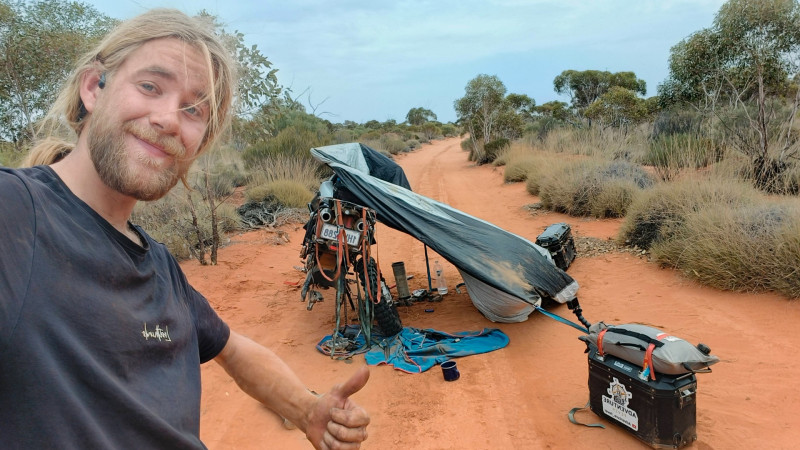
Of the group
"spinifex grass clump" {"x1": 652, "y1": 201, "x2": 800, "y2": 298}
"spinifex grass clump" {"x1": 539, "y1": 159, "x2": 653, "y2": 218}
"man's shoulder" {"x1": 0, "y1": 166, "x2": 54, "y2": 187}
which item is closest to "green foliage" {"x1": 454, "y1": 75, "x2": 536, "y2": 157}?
"spinifex grass clump" {"x1": 539, "y1": 159, "x2": 653, "y2": 218}

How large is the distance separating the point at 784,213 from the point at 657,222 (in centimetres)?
159

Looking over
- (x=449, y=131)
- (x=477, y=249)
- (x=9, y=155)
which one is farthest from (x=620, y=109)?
(x=449, y=131)

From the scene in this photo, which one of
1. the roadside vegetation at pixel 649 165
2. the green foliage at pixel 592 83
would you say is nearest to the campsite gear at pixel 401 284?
the roadside vegetation at pixel 649 165

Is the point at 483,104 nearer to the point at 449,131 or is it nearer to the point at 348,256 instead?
the point at 348,256

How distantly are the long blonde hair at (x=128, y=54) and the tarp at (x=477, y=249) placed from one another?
321cm

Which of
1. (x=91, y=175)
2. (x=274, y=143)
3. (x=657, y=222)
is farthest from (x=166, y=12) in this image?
(x=274, y=143)

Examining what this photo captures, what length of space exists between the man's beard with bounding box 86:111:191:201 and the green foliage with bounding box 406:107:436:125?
6052 centimetres

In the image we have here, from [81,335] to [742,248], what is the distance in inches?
242

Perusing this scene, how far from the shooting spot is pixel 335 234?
4574 mm

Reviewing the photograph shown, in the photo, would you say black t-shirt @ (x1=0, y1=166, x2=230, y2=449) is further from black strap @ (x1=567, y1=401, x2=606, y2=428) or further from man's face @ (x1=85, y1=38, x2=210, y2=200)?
black strap @ (x1=567, y1=401, x2=606, y2=428)

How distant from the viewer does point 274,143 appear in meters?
14.6

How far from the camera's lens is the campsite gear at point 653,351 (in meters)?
2.85

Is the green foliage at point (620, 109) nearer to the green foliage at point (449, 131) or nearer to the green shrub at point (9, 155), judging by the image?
the green shrub at point (9, 155)

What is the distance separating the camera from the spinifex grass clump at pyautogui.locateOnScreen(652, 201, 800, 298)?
4.86 m
